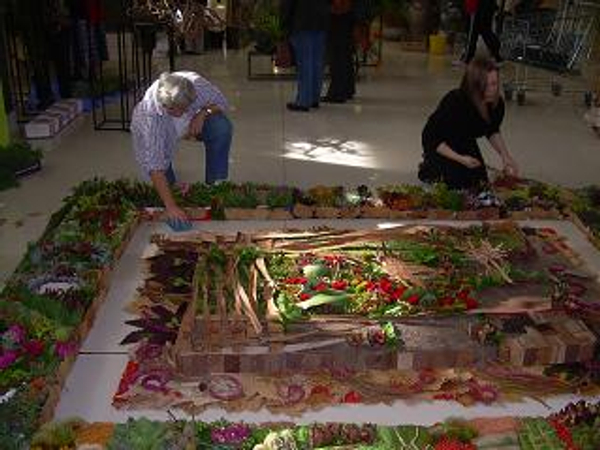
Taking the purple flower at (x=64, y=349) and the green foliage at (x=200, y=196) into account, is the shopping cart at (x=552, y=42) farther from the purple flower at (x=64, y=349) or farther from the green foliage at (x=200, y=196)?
the purple flower at (x=64, y=349)

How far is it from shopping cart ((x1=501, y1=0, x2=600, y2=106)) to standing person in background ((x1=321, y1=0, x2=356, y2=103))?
170 cm

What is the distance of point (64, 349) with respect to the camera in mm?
3230

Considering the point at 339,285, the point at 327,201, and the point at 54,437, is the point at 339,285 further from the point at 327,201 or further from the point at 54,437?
the point at 54,437

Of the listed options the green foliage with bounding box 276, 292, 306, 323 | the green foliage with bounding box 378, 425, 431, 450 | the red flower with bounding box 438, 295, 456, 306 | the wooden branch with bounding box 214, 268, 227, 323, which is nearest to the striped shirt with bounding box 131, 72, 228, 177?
the wooden branch with bounding box 214, 268, 227, 323

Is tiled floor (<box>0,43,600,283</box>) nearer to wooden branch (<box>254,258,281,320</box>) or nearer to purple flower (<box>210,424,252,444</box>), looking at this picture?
wooden branch (<box>254,258,281,320</box>)

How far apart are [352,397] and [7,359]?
1.32 m

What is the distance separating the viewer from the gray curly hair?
4.12 m

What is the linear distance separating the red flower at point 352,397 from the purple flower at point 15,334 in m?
1.29

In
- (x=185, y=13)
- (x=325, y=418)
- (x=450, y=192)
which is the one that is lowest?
(x=325, y=418)

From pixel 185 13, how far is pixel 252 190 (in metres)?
4.23

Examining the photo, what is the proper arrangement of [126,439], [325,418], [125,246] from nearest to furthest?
[126,439], [325,418], [125,246]

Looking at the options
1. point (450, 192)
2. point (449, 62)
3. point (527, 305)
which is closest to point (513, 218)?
point (450, 192)

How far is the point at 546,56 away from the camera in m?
8.16

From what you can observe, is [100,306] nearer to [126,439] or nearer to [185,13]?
[126,439]
